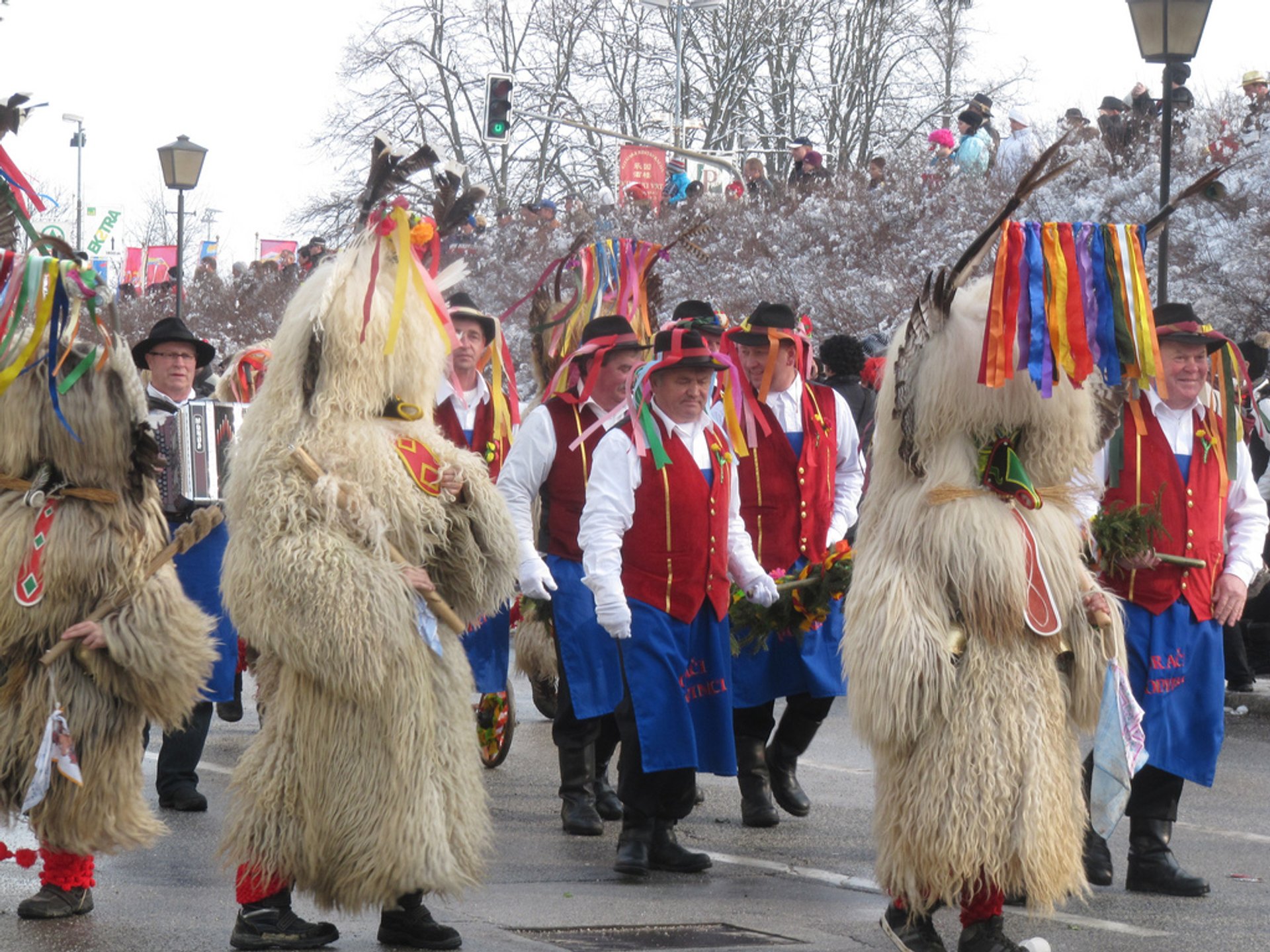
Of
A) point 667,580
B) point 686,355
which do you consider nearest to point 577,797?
point 667,580

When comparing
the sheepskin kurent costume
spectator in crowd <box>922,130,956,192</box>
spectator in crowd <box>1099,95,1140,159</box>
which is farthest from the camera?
spectator in crowd <box>922,130,956,192</box>

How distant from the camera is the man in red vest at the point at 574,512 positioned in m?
7.47

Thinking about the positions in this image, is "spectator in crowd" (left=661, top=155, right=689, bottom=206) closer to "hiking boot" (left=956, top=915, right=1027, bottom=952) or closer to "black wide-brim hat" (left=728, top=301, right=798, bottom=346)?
"black wide-brim hat" (left=728, top=301, right=798, bottom=346)

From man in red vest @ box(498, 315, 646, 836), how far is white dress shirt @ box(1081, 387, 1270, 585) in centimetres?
206

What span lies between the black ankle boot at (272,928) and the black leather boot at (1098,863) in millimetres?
2809

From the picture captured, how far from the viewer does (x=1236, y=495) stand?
21.8 ft

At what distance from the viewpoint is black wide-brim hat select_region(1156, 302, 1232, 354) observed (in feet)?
21.0

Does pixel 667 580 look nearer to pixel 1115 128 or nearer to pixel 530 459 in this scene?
pixel 530 459

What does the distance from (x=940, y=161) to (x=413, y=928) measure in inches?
478

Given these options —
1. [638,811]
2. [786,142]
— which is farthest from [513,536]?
[786,142]

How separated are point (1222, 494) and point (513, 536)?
2.54m

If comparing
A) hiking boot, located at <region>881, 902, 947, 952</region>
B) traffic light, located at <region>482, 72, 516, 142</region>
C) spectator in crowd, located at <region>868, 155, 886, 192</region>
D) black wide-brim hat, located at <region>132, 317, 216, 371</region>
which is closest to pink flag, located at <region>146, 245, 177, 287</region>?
traffic light, located at <region>482, 72, 516, 142</region>

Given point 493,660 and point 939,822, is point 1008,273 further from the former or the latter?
point 493,660

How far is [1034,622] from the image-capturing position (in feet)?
17.4
